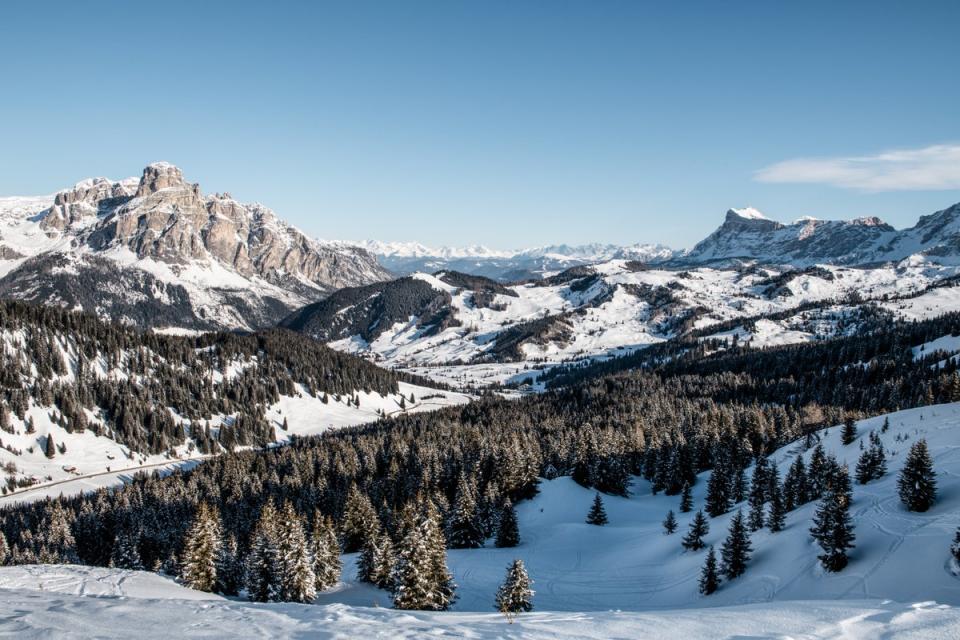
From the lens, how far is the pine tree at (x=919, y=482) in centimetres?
4688

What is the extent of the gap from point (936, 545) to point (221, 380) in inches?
7906

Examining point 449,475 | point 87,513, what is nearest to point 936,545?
point 449,475

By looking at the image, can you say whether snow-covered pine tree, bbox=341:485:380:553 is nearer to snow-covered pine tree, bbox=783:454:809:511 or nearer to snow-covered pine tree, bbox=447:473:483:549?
snow-covered pine tree, bbox=447:473:483:549

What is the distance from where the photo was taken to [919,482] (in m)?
47.7

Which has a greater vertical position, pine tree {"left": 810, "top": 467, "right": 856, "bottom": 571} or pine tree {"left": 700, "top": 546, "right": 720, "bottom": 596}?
pine tree {"left": 810, "top": 467, "right": 856, "bottom": 571}

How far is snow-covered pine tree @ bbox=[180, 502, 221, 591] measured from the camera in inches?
2184

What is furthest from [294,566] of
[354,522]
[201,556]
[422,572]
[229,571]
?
[354,522]

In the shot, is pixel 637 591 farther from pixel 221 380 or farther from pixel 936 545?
pixel 221 380

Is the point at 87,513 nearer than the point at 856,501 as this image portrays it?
No

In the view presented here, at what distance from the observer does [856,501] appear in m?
55.2

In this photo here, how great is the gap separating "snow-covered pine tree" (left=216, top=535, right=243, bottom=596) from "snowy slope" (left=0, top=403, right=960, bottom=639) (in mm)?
8994

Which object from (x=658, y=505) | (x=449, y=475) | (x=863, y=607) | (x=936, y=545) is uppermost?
(x=863, y=607)

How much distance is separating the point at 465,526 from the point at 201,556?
112ft

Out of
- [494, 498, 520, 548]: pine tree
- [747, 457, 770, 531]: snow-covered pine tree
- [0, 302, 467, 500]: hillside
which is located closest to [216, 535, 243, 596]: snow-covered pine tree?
[494, 498, 520, 548]: pine tree
